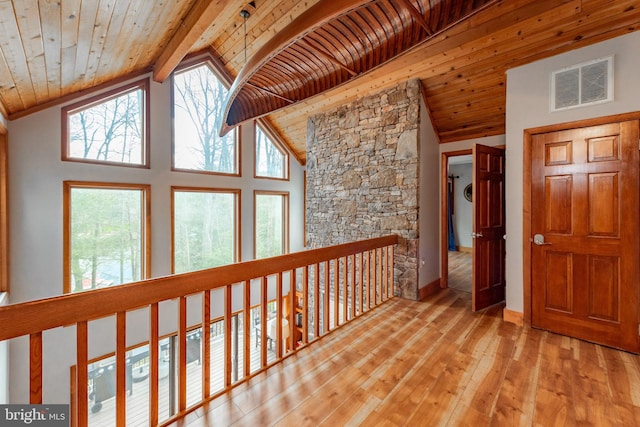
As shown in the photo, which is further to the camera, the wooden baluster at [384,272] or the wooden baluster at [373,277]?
the wooden baluster at [384,272]

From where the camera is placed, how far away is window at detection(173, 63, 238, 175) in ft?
→ 16.0

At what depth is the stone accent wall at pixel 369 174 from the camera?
3.85 meters

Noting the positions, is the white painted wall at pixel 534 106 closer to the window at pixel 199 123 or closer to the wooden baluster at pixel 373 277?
the wooden baluster at pixel 373 277

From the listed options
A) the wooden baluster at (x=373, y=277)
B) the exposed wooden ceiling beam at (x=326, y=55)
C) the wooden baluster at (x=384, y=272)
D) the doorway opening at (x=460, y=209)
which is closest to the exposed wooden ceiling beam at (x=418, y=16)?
the exposed wooden ceiling beam at (x=326, y=55)

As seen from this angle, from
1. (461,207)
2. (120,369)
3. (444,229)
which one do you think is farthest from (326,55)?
(461,207)

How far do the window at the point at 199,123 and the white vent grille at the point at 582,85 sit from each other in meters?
4.61

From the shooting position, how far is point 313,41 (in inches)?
81.2

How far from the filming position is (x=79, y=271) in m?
3.97

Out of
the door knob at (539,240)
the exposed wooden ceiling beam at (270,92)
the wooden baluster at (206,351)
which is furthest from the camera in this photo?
the door knob at (539,240)

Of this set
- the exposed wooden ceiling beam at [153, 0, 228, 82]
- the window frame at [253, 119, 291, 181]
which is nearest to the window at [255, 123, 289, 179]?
the window frame at [253, 119, 291, 181]

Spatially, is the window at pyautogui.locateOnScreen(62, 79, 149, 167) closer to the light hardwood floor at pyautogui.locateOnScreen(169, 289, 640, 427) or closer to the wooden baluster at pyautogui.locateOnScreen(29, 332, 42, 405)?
the wooden baluster at pyautogui.locateOnScreen(29, 332, 42, 405)

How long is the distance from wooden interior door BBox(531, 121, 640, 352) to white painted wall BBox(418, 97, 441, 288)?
127cm

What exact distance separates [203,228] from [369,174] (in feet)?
10.7

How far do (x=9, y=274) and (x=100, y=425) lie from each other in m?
2.40
